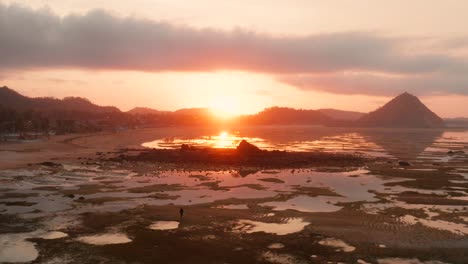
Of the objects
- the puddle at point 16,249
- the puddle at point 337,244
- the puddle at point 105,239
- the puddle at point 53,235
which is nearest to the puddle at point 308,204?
the puddle at point 337,244

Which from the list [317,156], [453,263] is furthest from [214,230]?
[317,156]

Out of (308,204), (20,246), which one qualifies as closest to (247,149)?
(308,204)

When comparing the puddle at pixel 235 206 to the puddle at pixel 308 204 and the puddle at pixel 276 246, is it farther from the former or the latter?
the puddle at pixel 276 246

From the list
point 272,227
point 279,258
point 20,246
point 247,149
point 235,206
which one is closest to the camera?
point 279,258

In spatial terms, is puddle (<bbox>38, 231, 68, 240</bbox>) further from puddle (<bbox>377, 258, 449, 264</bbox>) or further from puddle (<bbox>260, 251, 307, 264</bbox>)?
puddle (<bbox>377, 258, 449, 264</bbox>)

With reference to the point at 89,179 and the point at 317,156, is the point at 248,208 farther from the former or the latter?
the point at 317,156

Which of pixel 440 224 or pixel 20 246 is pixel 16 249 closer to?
pixel 20 246

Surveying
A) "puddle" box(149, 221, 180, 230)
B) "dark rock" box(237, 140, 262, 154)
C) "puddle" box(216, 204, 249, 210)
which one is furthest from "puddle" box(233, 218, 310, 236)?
"dark rock" box(237, 140, 262, 154)
